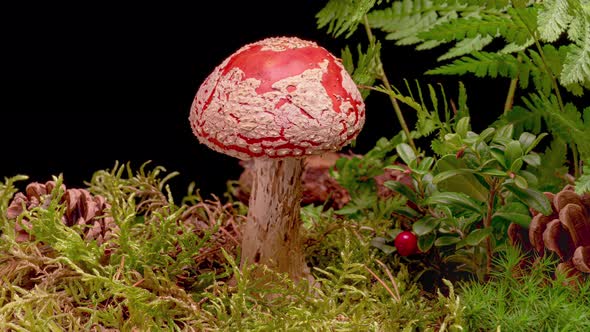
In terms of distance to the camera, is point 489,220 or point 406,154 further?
point 406,154

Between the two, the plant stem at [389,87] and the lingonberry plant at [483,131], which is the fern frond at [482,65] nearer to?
the lingonberry plant at [483,131]

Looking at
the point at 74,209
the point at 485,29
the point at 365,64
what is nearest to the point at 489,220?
the point at 485,29

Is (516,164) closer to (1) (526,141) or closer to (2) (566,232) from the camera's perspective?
(1) (526,141)

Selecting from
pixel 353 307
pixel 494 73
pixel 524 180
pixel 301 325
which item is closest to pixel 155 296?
pixel 301 325

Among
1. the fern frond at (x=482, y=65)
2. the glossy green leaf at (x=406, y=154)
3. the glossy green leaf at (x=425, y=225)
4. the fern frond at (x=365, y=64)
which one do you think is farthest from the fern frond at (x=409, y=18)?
the glossy green leaf at (x=425, y=225)

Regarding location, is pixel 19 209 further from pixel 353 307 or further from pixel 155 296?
pixel 353 307

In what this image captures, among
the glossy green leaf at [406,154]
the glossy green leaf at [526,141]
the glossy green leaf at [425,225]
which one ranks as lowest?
the glossy green leaf at [425,225]
